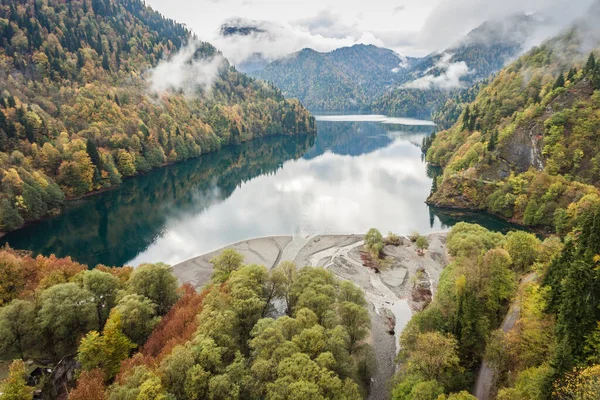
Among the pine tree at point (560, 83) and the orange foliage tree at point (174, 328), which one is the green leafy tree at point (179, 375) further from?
the pine tree at point (560, 83)

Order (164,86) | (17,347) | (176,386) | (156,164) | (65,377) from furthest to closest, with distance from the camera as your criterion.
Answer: (164,86) < (156,164) < (17,347) < (65,377) < (176,386)

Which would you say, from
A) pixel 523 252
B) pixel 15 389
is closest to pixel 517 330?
pixel 523 252

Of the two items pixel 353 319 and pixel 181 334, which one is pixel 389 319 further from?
pixel 181 334

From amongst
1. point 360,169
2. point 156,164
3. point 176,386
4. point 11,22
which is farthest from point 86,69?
point 176,386

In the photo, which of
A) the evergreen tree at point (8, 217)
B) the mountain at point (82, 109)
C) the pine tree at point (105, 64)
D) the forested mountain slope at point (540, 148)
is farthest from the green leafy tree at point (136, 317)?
the pine tree at point (105, 64)

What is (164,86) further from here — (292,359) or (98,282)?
(292,359)

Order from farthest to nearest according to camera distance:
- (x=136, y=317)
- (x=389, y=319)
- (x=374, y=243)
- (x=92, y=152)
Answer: (x=92, y=152) → (x=374, y=243) → (x=389, y=319) → (x=136, y=317)

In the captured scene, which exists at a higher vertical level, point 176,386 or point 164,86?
point 164,86
